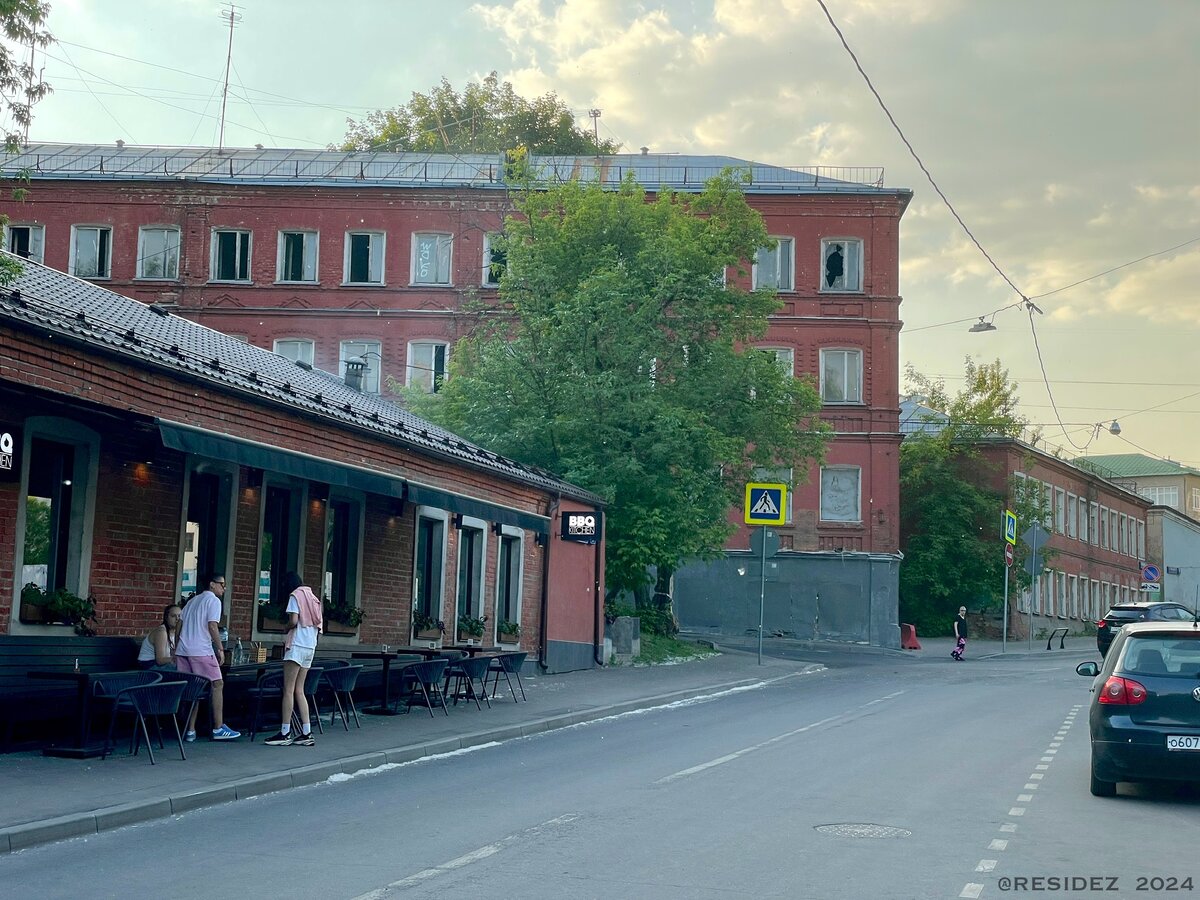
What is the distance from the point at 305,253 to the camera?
47812 millimetres

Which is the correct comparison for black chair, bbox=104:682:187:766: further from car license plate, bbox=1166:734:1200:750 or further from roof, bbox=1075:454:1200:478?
roof, bbox=1075:454:1200:478

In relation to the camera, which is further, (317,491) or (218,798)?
(317,491)

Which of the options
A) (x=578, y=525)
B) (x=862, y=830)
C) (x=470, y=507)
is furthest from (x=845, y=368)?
(x=862, y=830)

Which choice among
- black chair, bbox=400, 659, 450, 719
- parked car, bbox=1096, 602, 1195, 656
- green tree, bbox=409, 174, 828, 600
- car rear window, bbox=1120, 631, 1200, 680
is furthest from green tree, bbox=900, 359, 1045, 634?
car rear window, bbox=1120, 631, 1200, 680

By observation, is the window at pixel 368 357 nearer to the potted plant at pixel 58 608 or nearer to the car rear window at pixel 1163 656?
the potted plant at pixel 58 608

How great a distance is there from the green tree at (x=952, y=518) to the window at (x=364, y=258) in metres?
20.6

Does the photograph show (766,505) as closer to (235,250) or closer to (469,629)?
(469,629)

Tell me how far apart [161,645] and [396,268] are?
112 ft

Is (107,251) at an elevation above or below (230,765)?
above

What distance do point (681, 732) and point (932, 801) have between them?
6.01 m

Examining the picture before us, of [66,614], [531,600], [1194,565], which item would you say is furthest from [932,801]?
[1194,565]

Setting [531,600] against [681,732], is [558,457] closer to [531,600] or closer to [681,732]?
[531,600]

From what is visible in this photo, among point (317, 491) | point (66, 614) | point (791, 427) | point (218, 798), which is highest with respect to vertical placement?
point (791, 427)

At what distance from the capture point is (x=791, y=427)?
113ft
